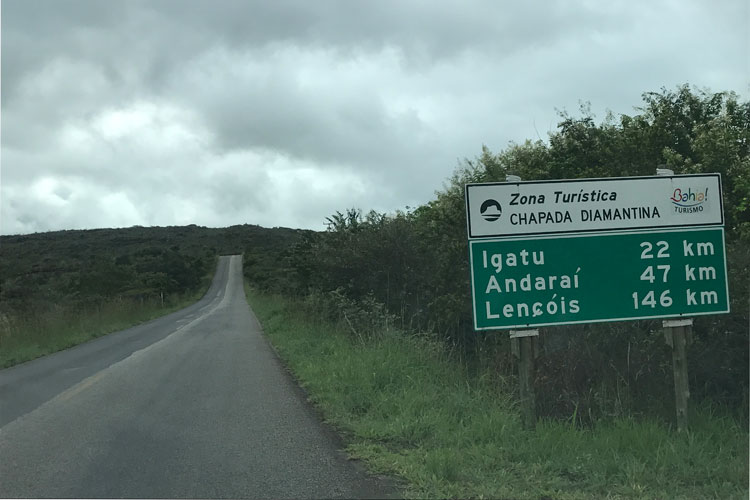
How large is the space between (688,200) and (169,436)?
21.4ft

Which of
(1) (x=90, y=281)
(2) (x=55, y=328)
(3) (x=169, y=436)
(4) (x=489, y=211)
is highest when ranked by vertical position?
(4) (x=489, y=211)

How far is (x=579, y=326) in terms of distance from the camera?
9.41m

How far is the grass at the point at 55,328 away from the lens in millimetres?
16344

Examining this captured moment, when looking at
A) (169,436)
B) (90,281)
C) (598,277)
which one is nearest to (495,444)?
(598,277)

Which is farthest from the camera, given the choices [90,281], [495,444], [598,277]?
[90,281]

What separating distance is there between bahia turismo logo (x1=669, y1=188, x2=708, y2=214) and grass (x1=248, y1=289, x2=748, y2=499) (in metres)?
2.40

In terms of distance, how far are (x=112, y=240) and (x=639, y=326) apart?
11362 cm

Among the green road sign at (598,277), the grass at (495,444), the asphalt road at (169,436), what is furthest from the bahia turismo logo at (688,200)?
the asphalt road at (169,436)

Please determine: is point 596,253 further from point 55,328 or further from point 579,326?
point 55,328

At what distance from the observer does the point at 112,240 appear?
111 meters

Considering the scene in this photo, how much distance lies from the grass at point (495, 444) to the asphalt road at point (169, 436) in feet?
1.32

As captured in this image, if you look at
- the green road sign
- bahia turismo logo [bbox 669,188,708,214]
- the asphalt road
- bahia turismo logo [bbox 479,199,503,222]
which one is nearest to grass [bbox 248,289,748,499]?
the asphalt road

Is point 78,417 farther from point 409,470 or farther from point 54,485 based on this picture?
point 409,470

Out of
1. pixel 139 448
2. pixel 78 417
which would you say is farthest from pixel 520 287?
pixel 78 417
